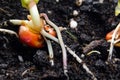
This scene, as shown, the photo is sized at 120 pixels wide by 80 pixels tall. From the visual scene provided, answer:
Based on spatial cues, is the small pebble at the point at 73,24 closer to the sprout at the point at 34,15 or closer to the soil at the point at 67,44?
the soil at the point at 67,44

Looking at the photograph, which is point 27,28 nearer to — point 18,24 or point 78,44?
point 18,24

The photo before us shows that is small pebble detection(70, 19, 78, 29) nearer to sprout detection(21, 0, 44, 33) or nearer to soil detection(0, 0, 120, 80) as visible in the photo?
soil detection(0, 0, 120, 80)

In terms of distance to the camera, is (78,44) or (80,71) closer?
(80,71)

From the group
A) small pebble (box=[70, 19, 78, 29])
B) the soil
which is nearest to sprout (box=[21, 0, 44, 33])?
the soil

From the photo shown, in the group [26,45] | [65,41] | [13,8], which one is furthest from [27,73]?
[13,8]

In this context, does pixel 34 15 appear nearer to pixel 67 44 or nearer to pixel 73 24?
pixel 67 44

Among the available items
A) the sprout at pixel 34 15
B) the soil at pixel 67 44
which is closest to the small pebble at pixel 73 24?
the soil at pixel 67 44

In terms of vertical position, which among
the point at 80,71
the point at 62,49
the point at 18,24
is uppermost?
the point at 18,24

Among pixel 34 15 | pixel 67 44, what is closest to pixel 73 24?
pixel 67 44
